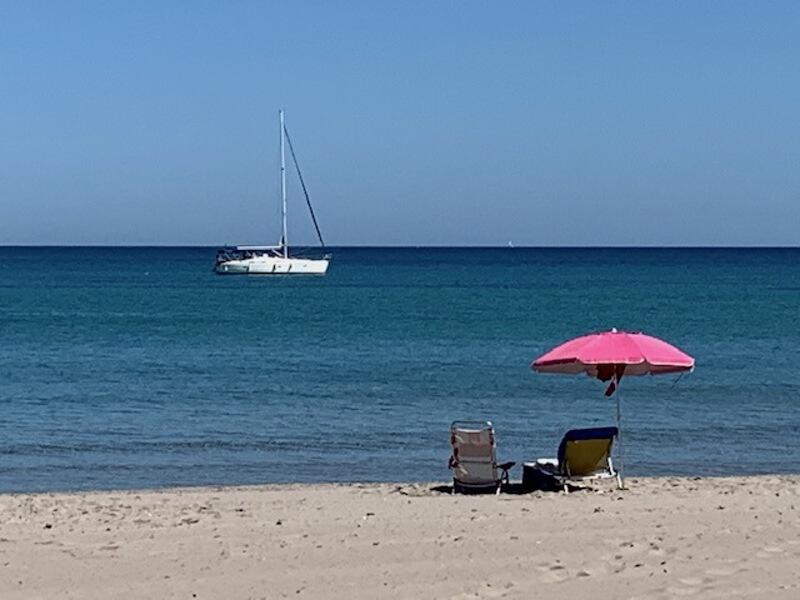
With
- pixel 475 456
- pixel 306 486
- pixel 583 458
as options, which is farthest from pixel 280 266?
pixel 583 458

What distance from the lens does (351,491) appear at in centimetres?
1305

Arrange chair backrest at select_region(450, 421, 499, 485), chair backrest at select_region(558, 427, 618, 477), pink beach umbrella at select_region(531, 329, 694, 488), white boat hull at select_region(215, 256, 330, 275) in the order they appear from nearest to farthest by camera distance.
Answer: pink beach umbrella at select_region(531, 329, 694, 488)
chair backrest at select_region(558, 427, 618, 477)
chair backrest at select_region(450, 421, 499, 485)
white boat hull at select_region(215, 256, 330, 275)

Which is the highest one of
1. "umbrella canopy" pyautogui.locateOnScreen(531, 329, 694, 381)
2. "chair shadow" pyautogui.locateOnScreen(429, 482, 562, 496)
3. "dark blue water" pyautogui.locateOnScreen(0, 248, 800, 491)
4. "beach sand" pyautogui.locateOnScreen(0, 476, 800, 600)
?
"umbrella canopy" pyautogui.locateOnScreen(531, 329, 694, 381)

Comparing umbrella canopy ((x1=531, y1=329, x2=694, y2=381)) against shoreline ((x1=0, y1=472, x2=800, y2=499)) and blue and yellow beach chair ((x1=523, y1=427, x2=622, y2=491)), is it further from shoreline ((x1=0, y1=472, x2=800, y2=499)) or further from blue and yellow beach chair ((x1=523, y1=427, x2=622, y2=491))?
shoreline ((x1=0, y1=472, x2=800, y2=499))

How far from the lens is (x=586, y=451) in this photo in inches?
487

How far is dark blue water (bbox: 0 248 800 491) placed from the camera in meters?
16.0

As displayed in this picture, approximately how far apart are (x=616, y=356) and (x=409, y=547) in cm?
389

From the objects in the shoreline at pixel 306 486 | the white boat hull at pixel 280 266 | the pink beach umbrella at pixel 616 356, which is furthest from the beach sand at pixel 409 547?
the white boat hull at pixel 280 266

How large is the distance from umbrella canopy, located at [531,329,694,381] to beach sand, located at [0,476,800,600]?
1.16 meters

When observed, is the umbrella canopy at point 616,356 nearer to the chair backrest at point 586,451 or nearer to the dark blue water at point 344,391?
the chair backrest at point 586,451

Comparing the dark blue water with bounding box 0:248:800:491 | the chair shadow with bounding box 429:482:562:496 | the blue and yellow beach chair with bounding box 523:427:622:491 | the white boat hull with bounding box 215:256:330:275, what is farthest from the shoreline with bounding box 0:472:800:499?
the white boat hull with bounding box 215:256:330:275

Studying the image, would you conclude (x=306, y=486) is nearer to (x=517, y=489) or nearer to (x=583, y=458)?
(x=517, y=489)

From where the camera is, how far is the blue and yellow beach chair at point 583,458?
1228cm

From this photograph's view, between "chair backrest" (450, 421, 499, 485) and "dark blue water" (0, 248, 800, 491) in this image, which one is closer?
"chair backrest" (450, 421, 499, 485)
